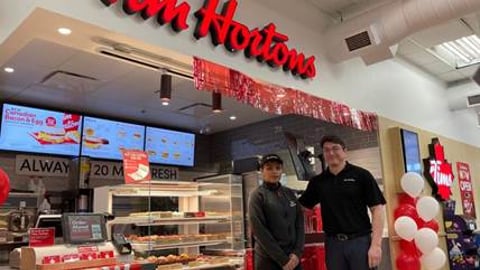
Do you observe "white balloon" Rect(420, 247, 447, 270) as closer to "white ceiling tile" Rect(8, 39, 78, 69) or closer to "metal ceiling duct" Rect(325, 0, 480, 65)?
"metal ceiling duct" Rect(325, 0, 480, 65)

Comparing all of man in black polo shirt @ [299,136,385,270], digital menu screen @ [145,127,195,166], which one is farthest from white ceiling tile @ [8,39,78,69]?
man in black polo shirt @ [299,136,385,270]

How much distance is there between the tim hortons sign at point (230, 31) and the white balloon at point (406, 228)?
2.27 meters

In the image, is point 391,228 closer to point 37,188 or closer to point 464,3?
point 464,3

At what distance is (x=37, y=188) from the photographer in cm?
625

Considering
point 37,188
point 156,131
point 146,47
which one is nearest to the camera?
point 146,47

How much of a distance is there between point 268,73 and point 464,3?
79.4 inches

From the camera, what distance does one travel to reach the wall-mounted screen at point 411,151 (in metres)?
6.08

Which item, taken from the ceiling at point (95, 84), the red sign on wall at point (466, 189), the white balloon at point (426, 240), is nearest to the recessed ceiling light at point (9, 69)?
the ceiling at point (95, 84)

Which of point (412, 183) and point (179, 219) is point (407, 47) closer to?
point (412, 183)

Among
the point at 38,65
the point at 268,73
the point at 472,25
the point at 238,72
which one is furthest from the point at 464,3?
the point at 38,65

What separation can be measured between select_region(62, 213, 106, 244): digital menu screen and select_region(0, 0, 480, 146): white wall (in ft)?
4.52

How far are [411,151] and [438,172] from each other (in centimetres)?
97

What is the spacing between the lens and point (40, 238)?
9.86 feet

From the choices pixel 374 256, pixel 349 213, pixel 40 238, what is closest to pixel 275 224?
pixel 349 213
